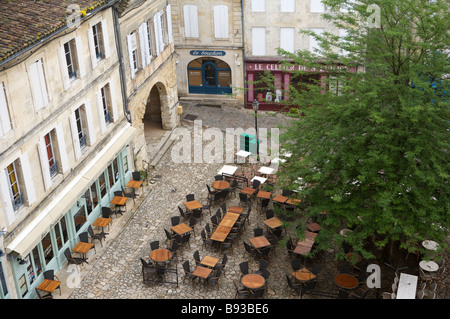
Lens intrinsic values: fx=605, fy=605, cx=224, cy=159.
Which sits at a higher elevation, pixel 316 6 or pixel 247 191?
pixel 316 6

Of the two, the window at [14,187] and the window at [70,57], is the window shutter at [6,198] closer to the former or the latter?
the window at [14,187]

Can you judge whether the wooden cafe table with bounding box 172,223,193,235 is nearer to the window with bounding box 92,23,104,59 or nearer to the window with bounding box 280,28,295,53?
the window with bounding box 92,23,104,59

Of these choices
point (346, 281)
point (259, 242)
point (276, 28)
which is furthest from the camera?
point (276, 28)

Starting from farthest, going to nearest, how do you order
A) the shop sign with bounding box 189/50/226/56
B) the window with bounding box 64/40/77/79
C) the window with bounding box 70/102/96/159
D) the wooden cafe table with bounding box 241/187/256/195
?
the shop sign with bounding box 189/50/226/56 → the wooden cafe table with bounding box 241/187/256/195 → the window with bounding box 70/102/96/159 → the window with bounding box 64/40/77/79

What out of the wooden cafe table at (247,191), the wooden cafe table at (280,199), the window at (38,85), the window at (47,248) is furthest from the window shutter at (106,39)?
the wooden cafe table at (280,199)

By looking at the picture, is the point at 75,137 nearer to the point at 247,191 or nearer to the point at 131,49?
the point at 131,49

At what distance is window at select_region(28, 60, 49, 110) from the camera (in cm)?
1773

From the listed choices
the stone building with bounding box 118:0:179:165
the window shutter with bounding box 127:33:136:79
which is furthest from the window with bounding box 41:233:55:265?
the window shutter with bounding box 127:33:136:79

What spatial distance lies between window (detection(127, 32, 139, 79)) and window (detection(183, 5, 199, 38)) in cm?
725

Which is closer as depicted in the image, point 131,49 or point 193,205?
point 193,205

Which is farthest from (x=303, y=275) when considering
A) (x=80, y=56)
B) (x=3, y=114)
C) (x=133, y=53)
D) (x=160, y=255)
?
(x=133, y=53)

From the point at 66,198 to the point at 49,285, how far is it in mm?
2894

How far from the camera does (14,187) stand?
57.5 feet

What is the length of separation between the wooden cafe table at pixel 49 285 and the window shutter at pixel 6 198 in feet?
8.32
